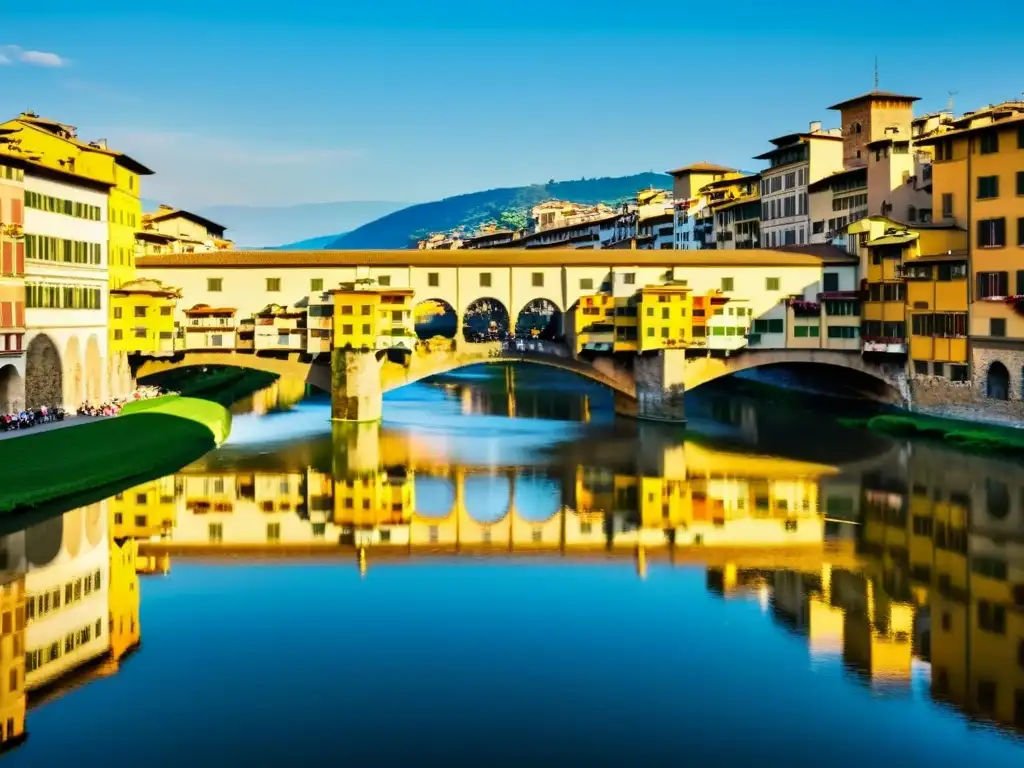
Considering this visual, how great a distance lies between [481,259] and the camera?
67.4m

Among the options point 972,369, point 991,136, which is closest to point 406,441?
point 972,369

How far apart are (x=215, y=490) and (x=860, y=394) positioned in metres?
41.0

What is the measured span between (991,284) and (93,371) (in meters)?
43.2

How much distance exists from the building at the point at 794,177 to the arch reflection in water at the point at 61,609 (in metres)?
63.8

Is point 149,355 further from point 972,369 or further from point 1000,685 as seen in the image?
point 1000,685

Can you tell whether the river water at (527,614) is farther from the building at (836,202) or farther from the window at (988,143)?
the building at (836,202)

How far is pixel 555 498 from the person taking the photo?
145 ft

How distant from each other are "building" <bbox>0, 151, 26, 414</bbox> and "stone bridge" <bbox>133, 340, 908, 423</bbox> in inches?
580

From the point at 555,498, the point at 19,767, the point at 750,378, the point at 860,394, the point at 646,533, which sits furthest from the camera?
the point at 750,378

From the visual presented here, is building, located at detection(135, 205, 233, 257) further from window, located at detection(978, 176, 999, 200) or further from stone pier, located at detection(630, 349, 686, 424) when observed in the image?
window, located at detection(978, 176, 999, 200)

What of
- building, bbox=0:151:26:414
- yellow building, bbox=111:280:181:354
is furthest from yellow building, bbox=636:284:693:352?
building, bbox=0:151:26:414

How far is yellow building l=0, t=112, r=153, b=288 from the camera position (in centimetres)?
6638

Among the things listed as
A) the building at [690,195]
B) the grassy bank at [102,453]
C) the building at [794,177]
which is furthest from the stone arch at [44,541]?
the building at [690,195]

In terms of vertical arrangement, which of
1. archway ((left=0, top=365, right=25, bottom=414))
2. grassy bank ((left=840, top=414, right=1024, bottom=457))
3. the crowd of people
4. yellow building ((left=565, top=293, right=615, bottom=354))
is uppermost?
yellow building ((left=565, top=293, right=615, bottom=354))
